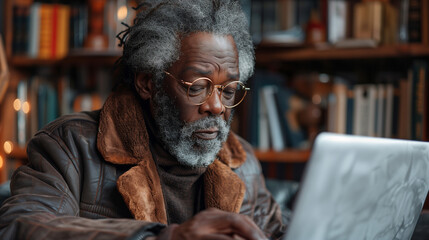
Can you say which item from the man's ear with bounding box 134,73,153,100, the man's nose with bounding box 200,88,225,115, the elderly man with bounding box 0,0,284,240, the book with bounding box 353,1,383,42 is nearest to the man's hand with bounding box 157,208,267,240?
the elderly man with bounding box 0,0,284,240

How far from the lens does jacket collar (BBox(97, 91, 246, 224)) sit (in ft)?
3.93

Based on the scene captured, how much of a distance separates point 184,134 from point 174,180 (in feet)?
0.45

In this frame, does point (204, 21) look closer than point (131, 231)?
No

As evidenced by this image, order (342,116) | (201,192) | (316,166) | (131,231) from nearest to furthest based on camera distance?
(316,166) → (131,231) → (201,192) → (342,116)

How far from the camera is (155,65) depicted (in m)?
1.31

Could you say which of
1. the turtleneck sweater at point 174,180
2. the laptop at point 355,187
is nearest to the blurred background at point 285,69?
the turtleneck sweater at point 174,180

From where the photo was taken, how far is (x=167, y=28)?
4.28ft

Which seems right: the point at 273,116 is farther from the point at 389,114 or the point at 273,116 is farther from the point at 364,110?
the point at 389,114

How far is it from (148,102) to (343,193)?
81cm

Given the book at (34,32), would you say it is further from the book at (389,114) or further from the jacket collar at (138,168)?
the book at (389,114)

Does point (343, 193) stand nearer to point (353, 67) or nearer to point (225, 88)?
point (225, 88)

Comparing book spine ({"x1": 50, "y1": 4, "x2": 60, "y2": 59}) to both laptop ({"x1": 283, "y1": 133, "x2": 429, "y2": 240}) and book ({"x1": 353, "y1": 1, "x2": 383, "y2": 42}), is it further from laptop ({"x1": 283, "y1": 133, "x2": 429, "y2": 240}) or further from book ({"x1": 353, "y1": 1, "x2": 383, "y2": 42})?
laptop ({"x1": 283, "y1": 133, "x2": 429, "y2": 240})

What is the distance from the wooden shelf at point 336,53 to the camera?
2.05m

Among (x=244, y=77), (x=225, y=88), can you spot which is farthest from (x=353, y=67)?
(x=225, y=88)
